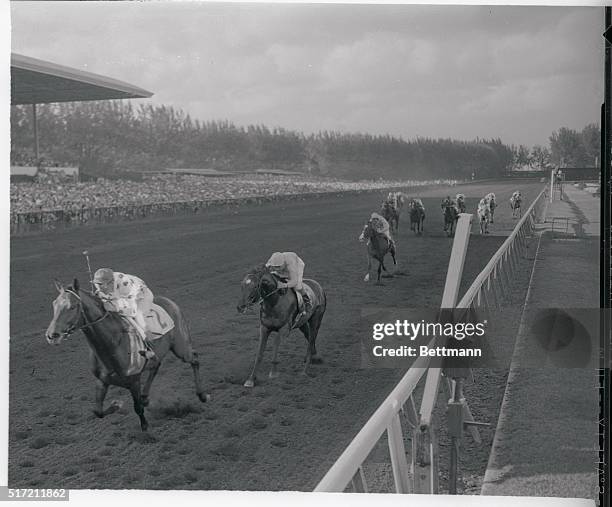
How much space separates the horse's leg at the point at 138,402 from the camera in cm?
286

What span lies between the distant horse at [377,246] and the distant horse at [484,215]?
448 mm

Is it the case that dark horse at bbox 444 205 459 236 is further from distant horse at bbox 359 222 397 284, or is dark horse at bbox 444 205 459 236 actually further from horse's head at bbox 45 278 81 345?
horse's head at bbox 45 278 81 345

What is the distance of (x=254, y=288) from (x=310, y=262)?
0.28m

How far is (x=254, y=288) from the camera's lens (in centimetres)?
299

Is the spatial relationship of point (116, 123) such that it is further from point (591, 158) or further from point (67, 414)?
point (591, 158)

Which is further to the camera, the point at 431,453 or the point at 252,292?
the point at 252,292

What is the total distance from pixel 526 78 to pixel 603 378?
130cm

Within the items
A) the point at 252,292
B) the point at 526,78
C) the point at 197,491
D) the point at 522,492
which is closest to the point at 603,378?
the point at 522,492

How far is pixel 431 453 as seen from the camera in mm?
2717

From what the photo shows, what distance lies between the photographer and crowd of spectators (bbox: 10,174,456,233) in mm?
3137

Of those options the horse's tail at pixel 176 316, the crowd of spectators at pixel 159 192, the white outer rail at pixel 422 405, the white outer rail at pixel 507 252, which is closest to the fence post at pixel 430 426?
the white outer rail at pixel 422 405

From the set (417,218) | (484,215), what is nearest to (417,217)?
(417,218)

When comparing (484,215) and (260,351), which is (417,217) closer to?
(484,215)

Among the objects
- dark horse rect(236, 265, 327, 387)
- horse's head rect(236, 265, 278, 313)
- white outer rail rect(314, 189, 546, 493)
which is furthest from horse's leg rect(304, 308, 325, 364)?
white outer rail rect(314, 189, 546, 493)
